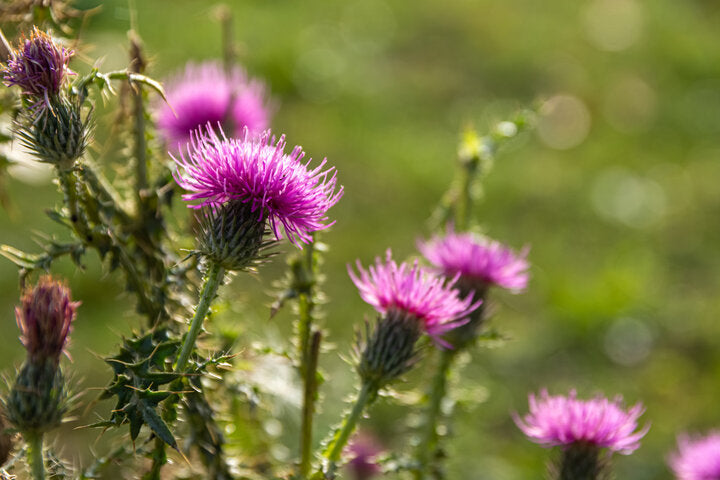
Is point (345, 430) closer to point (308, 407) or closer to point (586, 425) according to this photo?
point (308, 407)

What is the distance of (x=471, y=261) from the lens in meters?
2.25

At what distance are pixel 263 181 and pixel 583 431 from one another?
1.01 metres

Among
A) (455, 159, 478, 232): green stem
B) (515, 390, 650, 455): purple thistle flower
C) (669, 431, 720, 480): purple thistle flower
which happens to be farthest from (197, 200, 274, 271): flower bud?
(669, 431, 720, 480): purple thistle flower

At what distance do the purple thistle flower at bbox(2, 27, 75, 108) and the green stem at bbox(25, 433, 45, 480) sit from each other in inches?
24.3

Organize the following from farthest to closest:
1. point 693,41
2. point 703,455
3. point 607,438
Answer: point 693,41 < point 703,455 < point 607,438

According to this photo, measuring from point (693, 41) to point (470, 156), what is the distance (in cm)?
708

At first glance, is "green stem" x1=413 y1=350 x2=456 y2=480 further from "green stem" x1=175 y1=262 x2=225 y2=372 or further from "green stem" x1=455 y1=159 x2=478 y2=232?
"green stem" x1=175 y1=262 x2=225 y2=372

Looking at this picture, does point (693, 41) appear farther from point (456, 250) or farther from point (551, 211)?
point (456, 250)

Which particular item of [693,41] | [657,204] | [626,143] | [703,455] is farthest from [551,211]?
[703,455]

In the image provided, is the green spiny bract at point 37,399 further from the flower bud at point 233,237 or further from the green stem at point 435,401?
the green stem at point 435,401

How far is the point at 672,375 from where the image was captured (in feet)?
15.7

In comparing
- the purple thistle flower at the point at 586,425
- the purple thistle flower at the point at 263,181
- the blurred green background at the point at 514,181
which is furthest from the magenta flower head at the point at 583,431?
the purple thistle flower at the point at 263,181

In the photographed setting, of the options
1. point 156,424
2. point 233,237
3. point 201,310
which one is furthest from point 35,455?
point 233,237

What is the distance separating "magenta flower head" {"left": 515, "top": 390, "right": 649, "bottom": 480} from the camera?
1998 mm
